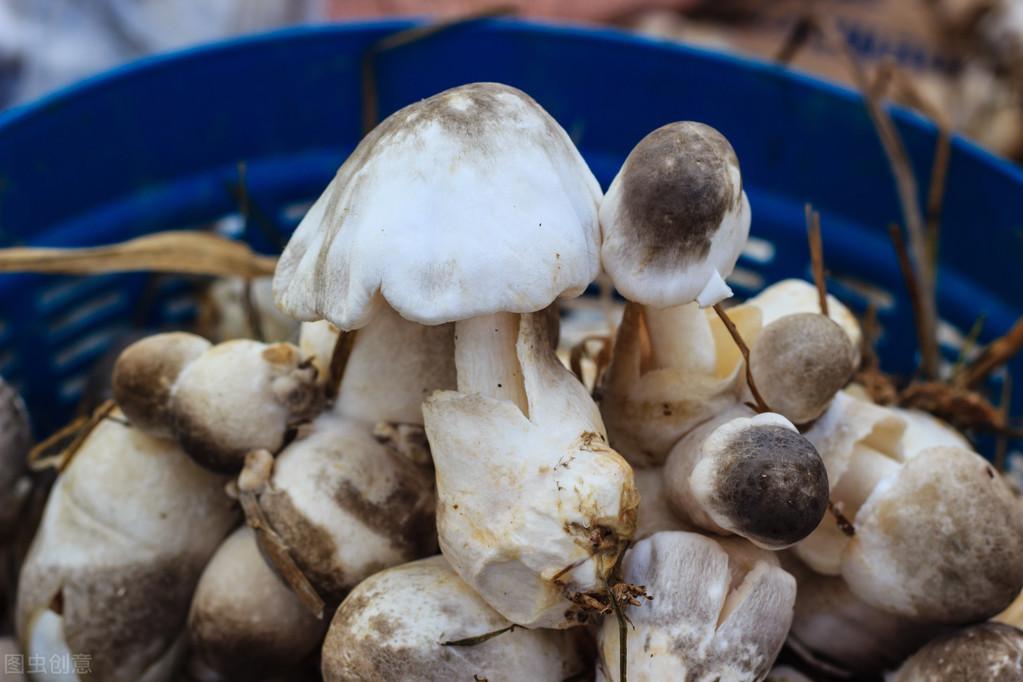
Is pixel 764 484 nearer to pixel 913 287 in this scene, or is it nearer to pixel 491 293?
pixel 491 293

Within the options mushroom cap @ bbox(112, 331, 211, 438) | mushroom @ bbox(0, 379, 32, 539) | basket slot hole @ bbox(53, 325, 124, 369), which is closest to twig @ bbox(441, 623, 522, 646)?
mushroom cap @ bbox(112, 331, 211, 438)

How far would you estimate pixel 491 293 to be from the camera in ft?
1.63

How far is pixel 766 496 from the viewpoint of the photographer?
514 millimetres

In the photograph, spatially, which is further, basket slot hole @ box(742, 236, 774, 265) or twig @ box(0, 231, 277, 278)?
basket slot hole @ box(742, 236, 774, 265)

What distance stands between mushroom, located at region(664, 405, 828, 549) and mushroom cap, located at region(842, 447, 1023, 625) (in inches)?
3.6

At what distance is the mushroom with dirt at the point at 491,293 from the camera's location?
50cm

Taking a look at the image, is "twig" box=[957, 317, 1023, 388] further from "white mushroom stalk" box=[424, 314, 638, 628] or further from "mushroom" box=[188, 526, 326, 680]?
"mushroom" box=[188, 526, 326, 680]

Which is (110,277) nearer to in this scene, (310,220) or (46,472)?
(46,472)

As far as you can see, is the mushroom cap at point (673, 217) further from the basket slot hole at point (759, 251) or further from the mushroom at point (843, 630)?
the basket slot hole at point (759, 251)

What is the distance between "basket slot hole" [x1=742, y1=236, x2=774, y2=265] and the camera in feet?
3.41

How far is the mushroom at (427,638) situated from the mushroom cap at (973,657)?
0.21 m

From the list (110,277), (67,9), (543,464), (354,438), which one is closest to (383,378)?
(354,438)

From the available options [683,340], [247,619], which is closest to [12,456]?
[247,619]

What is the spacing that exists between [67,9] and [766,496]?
1.19m
